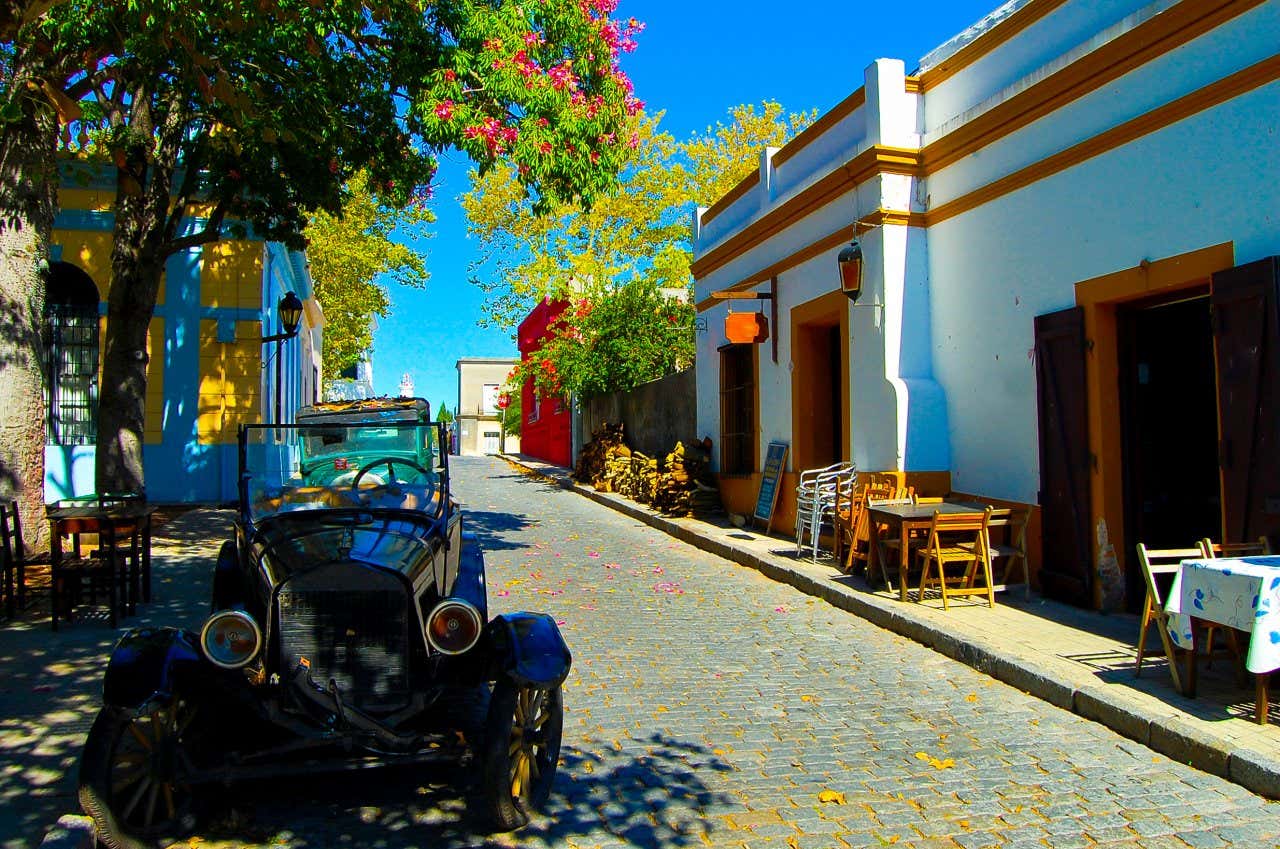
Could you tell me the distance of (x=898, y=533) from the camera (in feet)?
27.9

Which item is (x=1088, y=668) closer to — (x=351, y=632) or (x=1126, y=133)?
(x=1126, y=133)

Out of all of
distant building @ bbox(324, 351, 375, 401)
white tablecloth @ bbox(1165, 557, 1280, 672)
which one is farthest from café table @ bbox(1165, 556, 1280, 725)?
distant building @ bbox(324, 351, 375, 401)

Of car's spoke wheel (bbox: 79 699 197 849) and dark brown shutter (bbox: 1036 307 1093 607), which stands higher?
dark brown shutter (bbox: 1036 307 1093 607)

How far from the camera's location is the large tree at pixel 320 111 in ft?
28.9

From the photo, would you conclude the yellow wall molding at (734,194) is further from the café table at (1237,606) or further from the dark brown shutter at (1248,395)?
the café table at (1237,606)

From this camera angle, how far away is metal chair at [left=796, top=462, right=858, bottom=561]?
32.9 feet

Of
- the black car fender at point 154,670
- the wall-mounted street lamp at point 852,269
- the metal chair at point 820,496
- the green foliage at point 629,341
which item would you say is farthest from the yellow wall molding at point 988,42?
the green foliage at point 629,341

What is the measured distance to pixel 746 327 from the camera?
41.4ft

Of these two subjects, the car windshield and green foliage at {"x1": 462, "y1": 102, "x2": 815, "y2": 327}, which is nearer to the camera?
the car windshield

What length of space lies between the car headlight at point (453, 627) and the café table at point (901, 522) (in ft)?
15.4

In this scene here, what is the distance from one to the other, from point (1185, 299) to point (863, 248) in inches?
143

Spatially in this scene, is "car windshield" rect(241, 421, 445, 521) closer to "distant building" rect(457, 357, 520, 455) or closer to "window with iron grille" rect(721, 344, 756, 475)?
"window with iron grille" rect(721, 344, 756, 475)

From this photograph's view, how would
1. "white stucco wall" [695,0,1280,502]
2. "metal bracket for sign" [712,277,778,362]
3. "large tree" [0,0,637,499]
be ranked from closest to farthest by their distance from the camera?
"white stucco wall" [695,0,1280,502]
"large tree" [0,0,637,499]
"metal bracket for sign" [712,277,778,362]

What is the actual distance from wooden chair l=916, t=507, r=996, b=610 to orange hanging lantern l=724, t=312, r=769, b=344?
16.5 ft
